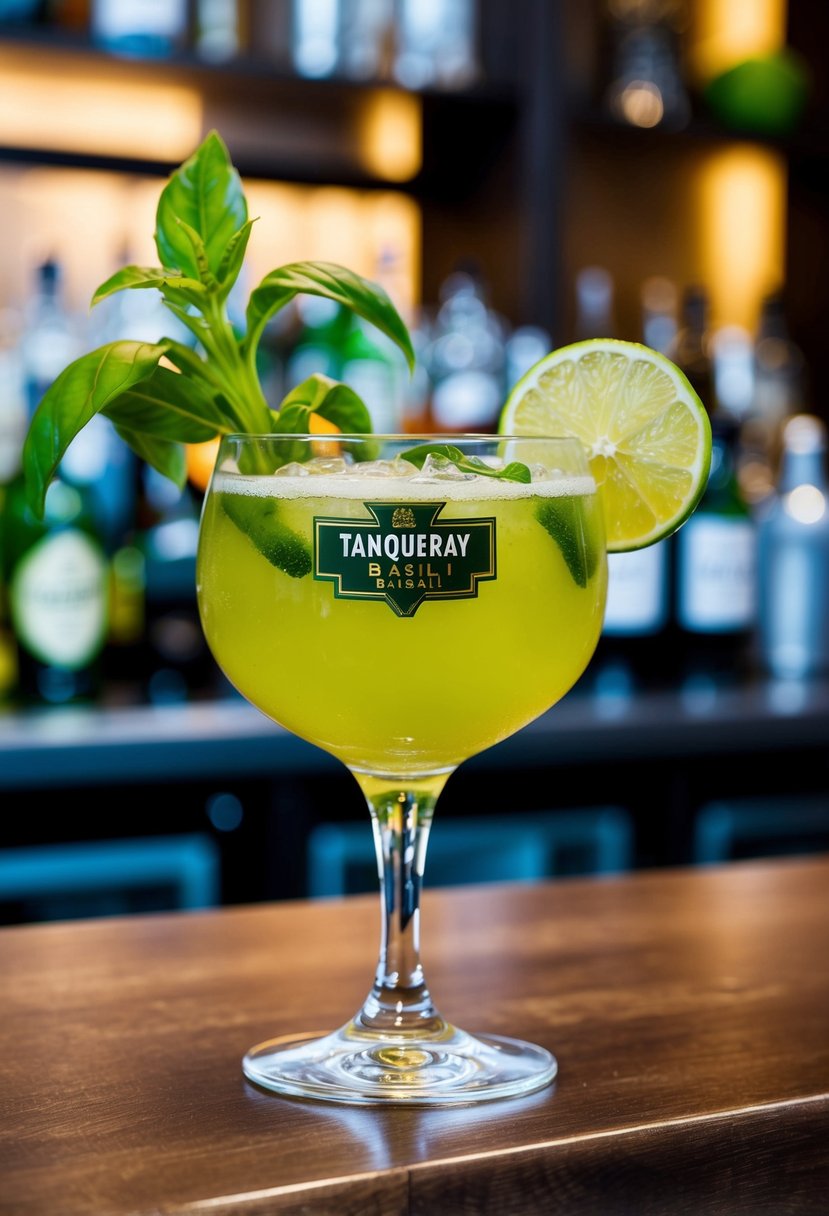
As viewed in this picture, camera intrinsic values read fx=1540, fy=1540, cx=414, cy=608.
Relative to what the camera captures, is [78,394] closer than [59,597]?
Yes

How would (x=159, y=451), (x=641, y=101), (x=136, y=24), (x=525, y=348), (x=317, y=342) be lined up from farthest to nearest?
(x=641, y=101) → (x=317, y=342) → (x=525, y=348) → (x=136, y=24) → (x=159, y=451)

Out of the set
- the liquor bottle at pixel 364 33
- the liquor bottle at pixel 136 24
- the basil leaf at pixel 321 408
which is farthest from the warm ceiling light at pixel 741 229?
the basil leaf at pixel 321 408

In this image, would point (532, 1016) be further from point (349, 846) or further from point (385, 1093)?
point (349, 846)

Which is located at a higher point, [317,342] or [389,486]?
[317,342]

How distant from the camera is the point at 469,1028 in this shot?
2.25 ft


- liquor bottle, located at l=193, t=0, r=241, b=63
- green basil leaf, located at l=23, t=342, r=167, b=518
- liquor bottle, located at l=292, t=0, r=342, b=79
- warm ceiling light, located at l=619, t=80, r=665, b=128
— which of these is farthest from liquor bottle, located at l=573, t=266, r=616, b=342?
green basil leaf, located at l=23, t=342, r=167, b=518

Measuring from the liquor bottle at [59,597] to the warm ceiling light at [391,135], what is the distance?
0.75 metres

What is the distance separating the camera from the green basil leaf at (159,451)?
0.69 metres

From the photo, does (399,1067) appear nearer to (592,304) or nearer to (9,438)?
(9,438)

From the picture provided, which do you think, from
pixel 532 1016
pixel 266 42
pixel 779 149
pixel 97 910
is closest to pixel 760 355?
pixel 779 149

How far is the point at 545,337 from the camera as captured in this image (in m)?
2.19

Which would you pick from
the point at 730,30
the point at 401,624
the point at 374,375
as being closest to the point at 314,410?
the point at 401,624

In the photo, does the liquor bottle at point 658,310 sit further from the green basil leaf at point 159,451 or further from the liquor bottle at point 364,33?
the green basil leaf at point 159,451

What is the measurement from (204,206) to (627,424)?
8.7 inches
